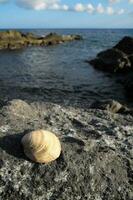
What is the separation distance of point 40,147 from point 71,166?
472 mm

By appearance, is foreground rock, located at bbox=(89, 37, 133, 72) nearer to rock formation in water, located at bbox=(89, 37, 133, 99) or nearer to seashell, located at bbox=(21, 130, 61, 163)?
rock formation in water, located at bbox=(89, 37, 133, 99)

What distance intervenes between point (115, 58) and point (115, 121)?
2728 centimetres

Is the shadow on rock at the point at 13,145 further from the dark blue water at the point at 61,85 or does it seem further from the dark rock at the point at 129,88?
the dark rock at the point at 129,88

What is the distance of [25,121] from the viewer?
5.45m

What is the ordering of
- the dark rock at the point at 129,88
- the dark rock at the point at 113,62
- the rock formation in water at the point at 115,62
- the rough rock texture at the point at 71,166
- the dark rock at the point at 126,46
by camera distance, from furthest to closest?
1. the dark rock at the point at 126,46
2. the dark rock at the point at 113,62
3. the rock formation in water at the point at 115,62
4. the dark rock at the point at 129,88
5. the rough rock texture at the point at 71,166

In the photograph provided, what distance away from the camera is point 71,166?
179 inches

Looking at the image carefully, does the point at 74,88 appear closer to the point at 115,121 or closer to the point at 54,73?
the point at 54,73

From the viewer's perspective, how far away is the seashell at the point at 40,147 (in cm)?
441

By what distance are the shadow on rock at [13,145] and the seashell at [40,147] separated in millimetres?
124

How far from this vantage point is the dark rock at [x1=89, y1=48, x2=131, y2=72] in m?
31.1

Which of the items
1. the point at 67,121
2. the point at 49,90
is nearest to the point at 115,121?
the point at 67,121

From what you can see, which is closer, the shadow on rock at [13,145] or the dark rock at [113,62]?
the shadow on rock at [13,145]

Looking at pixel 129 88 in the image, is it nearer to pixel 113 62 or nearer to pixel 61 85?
pixel 61 85

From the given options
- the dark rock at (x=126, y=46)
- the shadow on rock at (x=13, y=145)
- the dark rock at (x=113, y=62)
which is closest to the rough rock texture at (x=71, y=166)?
the shadow on rock at (x=13, y=145)
